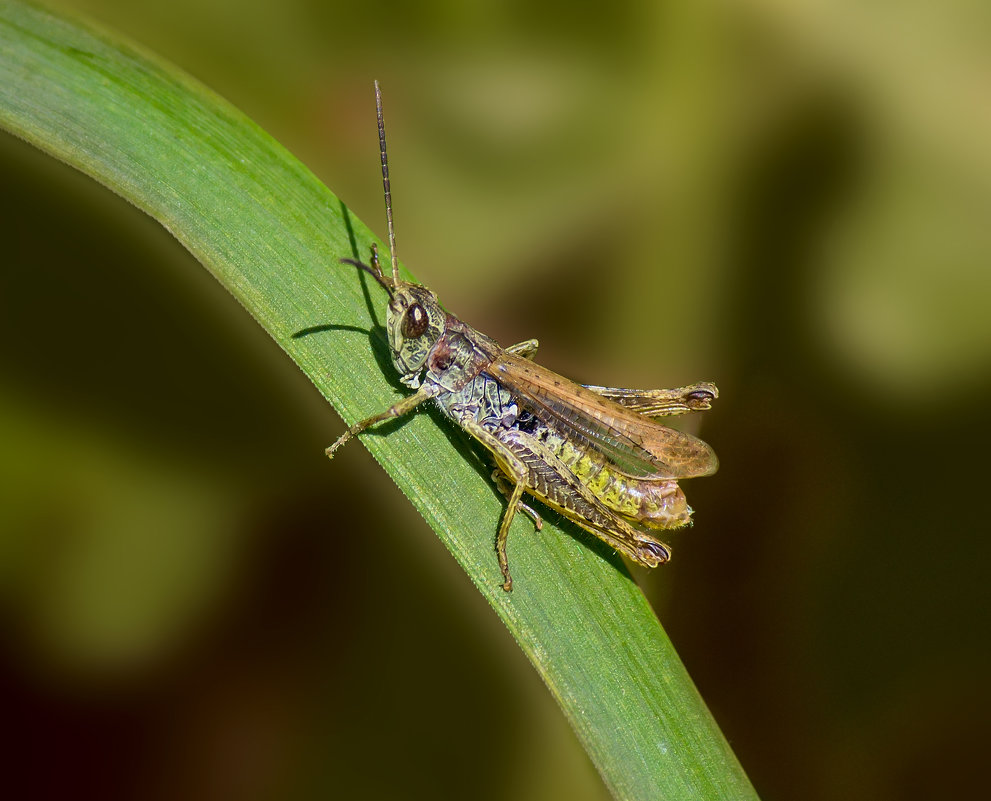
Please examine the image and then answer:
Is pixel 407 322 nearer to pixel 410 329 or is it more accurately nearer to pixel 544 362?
pixel 410 329

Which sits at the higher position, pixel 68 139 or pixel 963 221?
pixel 68 139

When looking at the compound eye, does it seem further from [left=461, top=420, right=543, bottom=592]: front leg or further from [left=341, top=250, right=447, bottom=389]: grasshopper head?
[left=461, top=420, right=543, bottom=592]: front leg

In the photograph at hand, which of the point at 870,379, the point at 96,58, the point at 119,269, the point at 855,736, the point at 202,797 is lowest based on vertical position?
the point at 855,736

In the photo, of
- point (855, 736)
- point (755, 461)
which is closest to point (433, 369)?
point (755, 461)

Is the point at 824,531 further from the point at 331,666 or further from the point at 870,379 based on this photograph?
the point at 331,666

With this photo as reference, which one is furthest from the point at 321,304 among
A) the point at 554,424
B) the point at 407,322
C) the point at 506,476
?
the point at 554,424

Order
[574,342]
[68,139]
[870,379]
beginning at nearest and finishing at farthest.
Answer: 1. [68,139]
2. [870,379]
3. [574,342]

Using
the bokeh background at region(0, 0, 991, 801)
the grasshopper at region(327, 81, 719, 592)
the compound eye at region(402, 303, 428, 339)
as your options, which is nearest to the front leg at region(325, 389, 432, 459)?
the grasshopper at region(327, 81, 719, 592)
